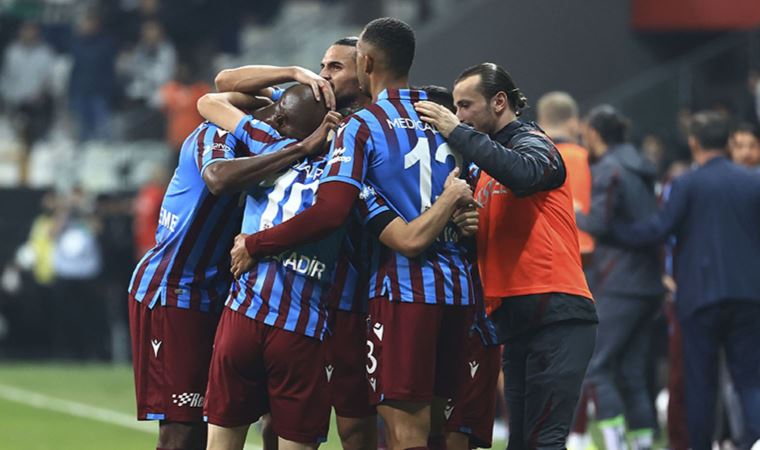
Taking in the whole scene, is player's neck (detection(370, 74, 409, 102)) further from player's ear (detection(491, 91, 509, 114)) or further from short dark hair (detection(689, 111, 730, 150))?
short dark hair (detection(689, 111, 730, 150))

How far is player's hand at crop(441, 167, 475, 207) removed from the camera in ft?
20.0

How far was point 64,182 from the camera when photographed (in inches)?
845

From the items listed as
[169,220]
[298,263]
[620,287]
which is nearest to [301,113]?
[298,263]

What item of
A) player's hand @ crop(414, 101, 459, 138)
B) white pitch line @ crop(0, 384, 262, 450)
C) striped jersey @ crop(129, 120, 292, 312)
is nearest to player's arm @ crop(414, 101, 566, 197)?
player's hand @ crop(414, 101, 459, 138)

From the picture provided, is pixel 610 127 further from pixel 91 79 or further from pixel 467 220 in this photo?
pixel 91 79

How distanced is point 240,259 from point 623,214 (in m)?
4.24

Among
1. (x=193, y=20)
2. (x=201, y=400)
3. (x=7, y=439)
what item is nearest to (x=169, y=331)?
(x=201, y=400)

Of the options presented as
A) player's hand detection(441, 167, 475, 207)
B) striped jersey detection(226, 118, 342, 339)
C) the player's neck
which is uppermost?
the player's neck

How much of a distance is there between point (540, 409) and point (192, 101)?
14.3m

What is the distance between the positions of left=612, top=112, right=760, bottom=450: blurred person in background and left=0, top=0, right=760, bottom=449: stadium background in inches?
223

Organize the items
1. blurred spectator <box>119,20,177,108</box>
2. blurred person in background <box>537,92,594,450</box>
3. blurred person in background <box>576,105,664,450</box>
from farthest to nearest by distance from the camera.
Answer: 1. blurred spectator <box>119,20,177,108</box>
2. blurred person in background <box>576,105,664,450</box>
3. blurred person in background <box>537,92,594,450</box>

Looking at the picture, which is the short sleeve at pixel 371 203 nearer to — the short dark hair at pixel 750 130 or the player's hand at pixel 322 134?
the player's hand at pixel 322 134

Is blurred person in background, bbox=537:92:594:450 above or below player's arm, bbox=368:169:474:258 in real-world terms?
above

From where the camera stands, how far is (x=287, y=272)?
619 cm
